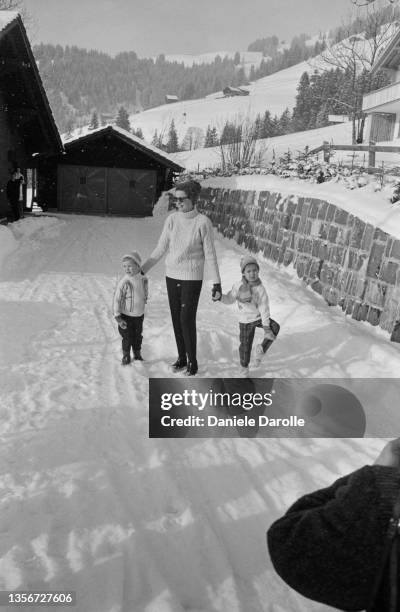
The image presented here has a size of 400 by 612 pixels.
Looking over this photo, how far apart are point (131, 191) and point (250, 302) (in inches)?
715

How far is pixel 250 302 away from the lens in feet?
13.6

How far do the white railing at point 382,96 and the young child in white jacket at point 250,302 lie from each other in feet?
70.1

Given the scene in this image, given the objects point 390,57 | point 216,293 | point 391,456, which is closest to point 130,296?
point 216,293

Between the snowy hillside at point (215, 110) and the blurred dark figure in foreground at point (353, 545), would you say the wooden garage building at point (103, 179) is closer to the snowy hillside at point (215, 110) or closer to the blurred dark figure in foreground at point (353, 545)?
the blurred dark figure in foreground at point (353, 545)

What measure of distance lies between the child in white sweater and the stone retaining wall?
267cm

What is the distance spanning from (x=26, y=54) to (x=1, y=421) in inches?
437

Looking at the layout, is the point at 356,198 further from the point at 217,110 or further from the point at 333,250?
the point at 217,110

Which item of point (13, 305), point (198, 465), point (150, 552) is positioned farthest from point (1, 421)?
point (13, 305)

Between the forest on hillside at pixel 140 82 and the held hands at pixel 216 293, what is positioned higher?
the forest on hillside at pixel 140 82

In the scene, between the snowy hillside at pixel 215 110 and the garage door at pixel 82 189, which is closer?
the garage door at pixel 82 189

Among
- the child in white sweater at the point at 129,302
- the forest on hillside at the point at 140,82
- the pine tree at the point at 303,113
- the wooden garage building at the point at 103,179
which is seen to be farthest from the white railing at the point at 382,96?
the forest on hillside at the point at 140,82

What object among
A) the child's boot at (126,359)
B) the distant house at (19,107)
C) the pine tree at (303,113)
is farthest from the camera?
the pine tree at (303,113)

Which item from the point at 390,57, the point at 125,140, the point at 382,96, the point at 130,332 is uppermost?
the point at 390,57

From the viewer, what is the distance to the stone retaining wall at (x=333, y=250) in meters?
5.38
